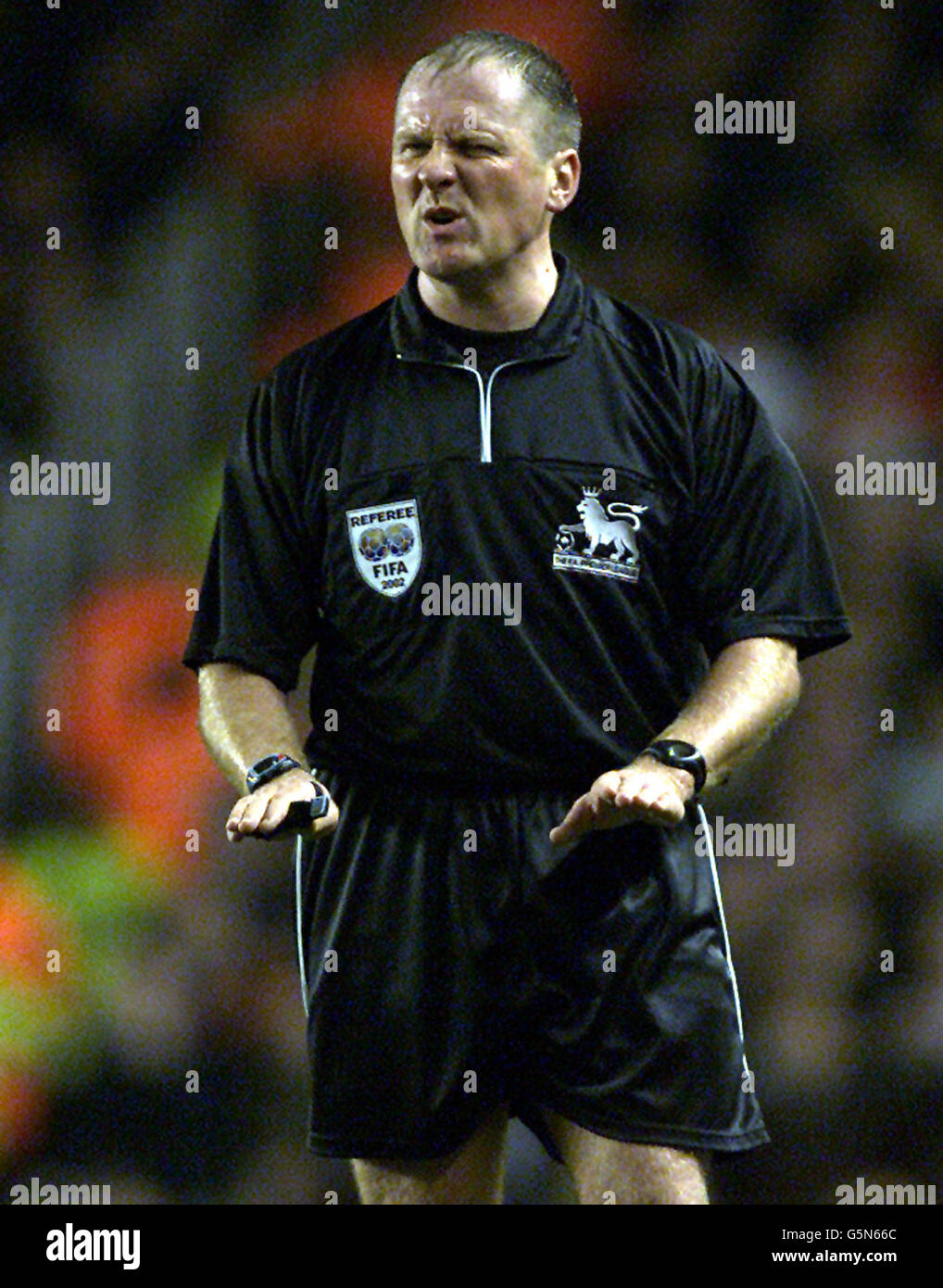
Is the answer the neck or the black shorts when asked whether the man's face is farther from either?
the black shorts

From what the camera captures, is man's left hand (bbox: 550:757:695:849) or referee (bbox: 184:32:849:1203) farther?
referee (bbox: 184:32:849:1203)

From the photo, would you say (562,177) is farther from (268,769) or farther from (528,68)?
(268,769)

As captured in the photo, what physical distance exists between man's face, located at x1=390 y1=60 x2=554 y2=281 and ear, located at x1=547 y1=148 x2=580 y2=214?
5 cm

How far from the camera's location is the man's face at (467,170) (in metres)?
2.05

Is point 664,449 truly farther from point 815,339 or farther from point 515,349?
point 815,339

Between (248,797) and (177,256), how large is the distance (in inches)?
56.4

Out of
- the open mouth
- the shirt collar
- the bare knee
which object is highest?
the open mouth

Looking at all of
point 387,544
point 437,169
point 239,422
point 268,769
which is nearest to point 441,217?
point 437,169

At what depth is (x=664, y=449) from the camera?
6.84 ft

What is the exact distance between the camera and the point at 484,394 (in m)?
2.07

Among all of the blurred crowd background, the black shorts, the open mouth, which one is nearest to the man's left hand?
the black shorts

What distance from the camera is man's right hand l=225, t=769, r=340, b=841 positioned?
1860 mm

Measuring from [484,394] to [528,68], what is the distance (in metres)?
0.35

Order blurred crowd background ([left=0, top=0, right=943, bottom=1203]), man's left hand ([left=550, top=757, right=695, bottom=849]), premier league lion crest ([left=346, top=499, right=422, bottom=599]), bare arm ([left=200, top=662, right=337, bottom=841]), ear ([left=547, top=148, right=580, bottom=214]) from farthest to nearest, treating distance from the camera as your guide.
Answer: blurred crowd background ([left=0, top=0, right=943, bottom=1203]), ear ([left=547, top=148, right=580, bottom=214]), premier league lion crest ([left=346, top=499, right=422, bottom=599]), bare arm ([left=200, top=662, right=337, bottom=841]), man's left hand ([left=550, top=757, right=695, bottom=849])
